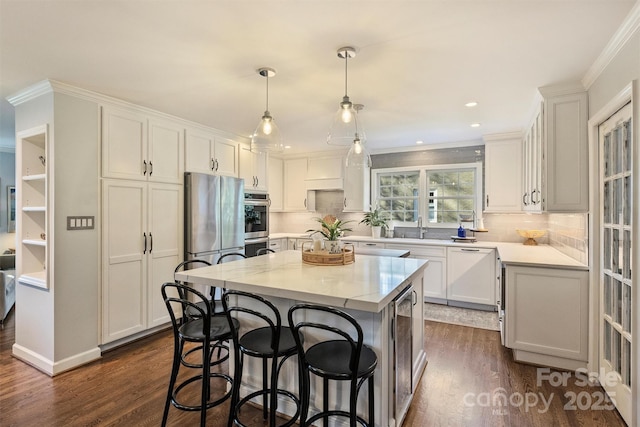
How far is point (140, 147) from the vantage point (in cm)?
331

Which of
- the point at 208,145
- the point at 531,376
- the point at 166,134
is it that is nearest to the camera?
the point at 531,376

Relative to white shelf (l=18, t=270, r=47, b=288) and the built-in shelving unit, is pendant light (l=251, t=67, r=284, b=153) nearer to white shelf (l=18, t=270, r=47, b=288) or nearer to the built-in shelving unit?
the built-in shelving unit

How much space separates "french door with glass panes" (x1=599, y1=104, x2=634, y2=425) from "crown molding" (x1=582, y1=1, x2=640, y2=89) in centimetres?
35

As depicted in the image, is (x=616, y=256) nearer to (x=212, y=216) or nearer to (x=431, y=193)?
(x=431, y=193)

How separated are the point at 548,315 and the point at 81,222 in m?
4.06

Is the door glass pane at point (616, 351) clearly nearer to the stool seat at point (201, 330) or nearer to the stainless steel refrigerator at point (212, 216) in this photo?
the stool seat at point (201, 330)

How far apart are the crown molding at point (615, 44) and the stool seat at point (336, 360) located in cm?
226

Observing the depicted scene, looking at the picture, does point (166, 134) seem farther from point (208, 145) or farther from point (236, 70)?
point (236, 70)

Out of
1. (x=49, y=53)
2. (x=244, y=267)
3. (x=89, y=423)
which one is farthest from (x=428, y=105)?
(x=89, y=423)

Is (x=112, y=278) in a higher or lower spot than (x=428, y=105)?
lower

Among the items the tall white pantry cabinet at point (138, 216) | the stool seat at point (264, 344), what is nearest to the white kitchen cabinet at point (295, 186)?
the tall white pantry cabinet at point (138, 216)

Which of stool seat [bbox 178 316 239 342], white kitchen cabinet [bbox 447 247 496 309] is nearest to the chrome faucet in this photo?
white kitchen cabinet [bbox 447 247 496 309]

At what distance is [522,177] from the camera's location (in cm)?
420

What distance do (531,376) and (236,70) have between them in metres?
3.33
